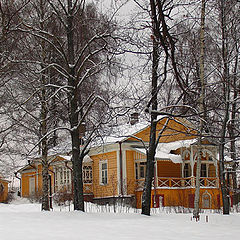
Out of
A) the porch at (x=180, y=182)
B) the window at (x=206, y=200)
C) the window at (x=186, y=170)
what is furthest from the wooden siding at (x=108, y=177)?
the window at (x=206, y=200)

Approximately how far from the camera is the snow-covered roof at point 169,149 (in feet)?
80.7

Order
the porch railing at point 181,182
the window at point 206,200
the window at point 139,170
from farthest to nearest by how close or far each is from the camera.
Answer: the window at point 139,170
the porch railing at point 181,182
the window at point 206,200

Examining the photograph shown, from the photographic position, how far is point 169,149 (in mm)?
25922

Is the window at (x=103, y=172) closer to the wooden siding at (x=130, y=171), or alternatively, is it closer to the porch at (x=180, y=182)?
the wooden siding at (x=130, y=171)

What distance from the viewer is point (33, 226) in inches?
364

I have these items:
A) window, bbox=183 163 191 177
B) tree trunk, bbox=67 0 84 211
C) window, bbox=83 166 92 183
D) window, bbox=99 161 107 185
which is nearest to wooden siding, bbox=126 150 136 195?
window, bbox=99 161 107 185

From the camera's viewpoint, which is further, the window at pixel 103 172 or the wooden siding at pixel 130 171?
the window at pixel 103 172

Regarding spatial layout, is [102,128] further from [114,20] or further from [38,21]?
[38,21]

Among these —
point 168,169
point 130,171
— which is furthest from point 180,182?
point 130,171

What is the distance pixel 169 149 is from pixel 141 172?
2389 millimetres

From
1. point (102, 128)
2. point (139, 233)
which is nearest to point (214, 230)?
point (139, 233)

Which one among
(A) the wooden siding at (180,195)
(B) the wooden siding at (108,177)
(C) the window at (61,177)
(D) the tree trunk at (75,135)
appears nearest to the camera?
(D) the tree trunk at (75,135)

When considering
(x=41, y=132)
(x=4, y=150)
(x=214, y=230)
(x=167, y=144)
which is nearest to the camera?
(x=214, y=230)

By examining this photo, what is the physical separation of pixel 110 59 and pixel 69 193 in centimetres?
1291
